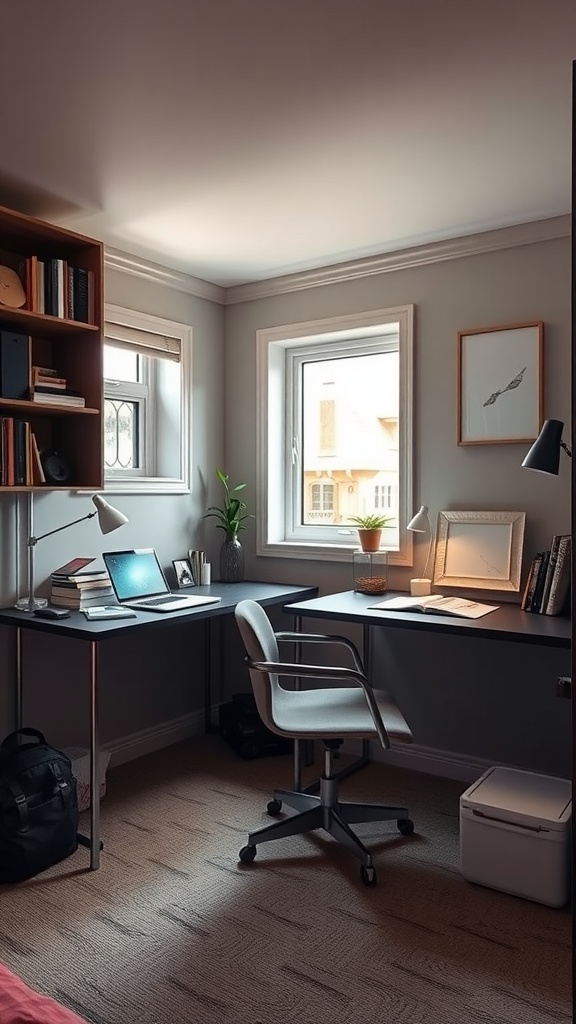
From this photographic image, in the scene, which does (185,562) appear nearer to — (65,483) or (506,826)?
(65,483)

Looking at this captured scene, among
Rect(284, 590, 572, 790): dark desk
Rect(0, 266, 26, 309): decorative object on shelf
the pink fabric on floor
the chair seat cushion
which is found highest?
Rect(0, 266, 26, 309): decorative object on shelf

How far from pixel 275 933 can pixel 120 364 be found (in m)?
2.53

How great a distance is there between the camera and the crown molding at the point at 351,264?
9.86 feet

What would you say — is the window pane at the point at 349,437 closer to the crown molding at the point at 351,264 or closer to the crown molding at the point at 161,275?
the crown molding at the point at 351,264

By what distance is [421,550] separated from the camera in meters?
3.34

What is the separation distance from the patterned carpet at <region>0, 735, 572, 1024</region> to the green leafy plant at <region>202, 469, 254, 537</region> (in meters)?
1.47

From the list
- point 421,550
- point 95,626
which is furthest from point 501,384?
point 95,626

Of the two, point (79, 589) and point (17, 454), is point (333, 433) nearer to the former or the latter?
point (79, 589)

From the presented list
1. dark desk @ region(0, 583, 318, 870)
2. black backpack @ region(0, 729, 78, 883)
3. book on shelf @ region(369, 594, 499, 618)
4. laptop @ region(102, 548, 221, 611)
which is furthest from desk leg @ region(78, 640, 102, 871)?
book on shelf @ region(369, 594, 499, 618)

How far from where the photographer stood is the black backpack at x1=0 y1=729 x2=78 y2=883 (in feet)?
7.76

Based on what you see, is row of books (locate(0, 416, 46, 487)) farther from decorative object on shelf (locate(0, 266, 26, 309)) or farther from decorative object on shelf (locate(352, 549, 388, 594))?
decorative object on shelf (locate(352, 549, 388, 594))

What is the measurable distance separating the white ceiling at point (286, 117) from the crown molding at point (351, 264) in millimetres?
60

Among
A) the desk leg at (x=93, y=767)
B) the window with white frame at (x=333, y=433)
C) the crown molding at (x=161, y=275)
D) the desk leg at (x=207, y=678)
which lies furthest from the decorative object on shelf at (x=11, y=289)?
the desk leg at (x=207, y=678)

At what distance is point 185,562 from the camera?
368 cm
